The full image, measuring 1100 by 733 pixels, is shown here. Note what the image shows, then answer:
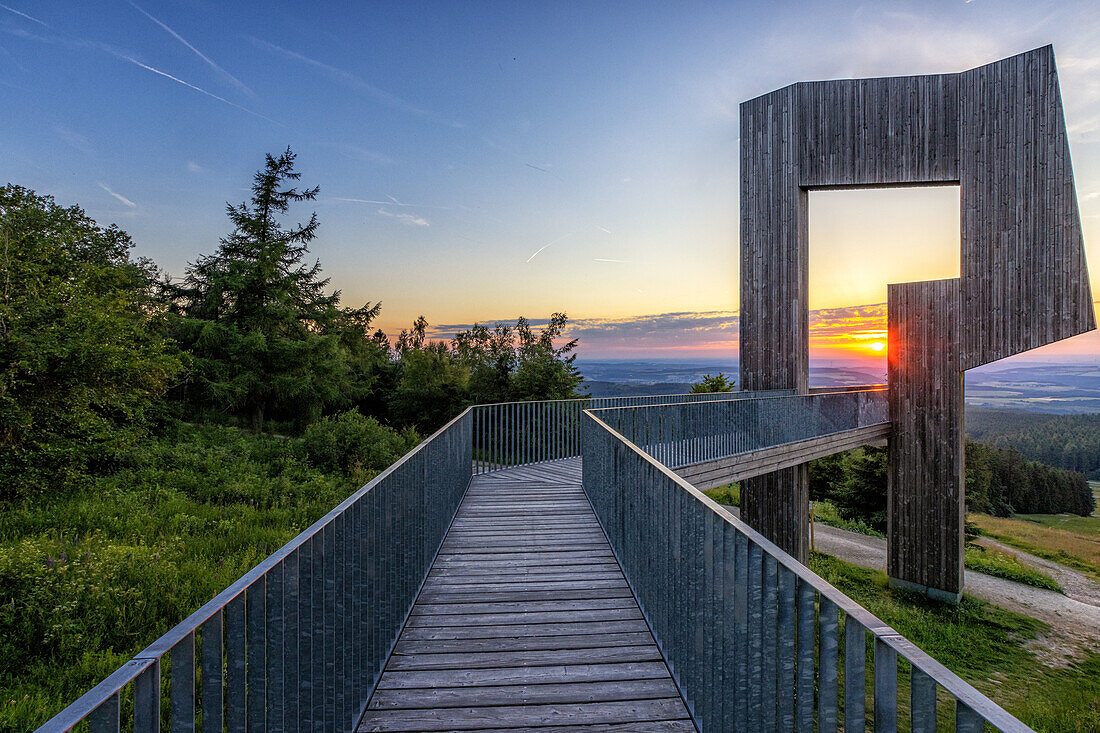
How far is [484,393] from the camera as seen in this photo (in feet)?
78.4

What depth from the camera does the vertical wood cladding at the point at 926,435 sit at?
11.5 m

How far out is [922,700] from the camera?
1105 millimetres

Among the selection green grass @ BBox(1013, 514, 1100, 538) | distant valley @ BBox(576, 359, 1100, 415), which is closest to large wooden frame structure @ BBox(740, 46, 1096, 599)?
distant valley @ BBox(576, 359, 1100, 415)

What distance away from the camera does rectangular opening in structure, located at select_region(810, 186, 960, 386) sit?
42.1ft

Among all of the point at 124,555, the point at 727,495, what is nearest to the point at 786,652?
the point at 124,555

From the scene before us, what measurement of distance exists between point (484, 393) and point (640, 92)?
13722 millimetres

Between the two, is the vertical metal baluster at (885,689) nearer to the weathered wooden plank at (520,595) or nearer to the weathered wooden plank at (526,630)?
the weathered wooden plank at (526,630)

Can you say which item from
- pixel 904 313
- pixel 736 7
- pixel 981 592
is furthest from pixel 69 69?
pixel 981 592

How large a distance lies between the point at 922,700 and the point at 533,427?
923 cm

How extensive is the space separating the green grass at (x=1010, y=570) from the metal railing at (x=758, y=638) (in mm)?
17481

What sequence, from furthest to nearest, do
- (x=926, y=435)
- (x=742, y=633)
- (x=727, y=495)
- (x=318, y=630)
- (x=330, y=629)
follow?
1. (x=727, y=495)
2. (x=926, y=435)
3. (x=330, y=629)
4. (x=318, y=630)
5. (x=742, y=633)

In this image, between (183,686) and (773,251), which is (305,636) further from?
(773,251)

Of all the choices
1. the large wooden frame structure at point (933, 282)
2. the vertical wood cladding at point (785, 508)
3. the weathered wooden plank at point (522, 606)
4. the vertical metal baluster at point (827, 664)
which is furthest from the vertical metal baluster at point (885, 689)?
the large wooden frame structure at point (933, 282)

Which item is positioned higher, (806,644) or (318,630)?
(806,644)
